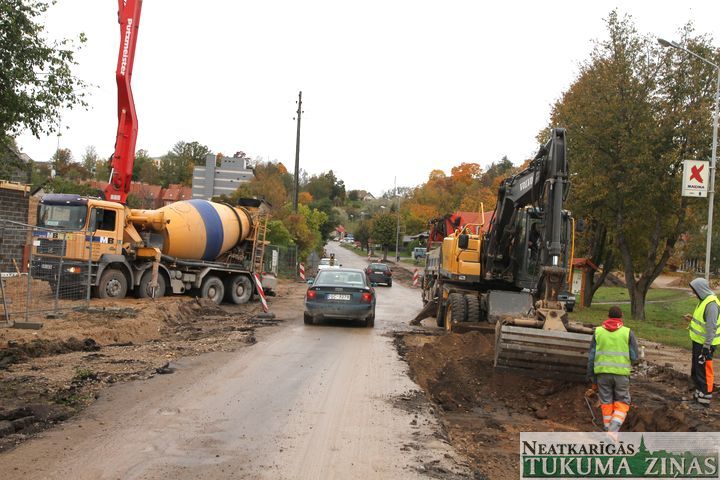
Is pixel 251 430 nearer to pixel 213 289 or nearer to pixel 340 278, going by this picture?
pixel 340 278

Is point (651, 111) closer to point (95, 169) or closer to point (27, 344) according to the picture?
point (27, 344)

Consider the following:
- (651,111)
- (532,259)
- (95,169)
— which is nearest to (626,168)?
(651,111)

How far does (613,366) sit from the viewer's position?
23.4 ft

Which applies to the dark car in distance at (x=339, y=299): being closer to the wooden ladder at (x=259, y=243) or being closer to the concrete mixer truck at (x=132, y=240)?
the concrete mixer truck at (x=132, y=240)

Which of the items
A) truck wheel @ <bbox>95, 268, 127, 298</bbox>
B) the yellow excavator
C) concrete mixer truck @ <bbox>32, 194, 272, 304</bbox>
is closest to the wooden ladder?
concrete mixer truck @ <bbox>32, 194, 272, 304</bbox>

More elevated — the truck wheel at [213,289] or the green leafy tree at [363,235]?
the green leafy tree at [363,235]

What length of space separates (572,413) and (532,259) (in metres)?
5.74

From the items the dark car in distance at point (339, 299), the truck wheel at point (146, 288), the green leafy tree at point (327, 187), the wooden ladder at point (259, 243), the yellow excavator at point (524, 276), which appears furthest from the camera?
the green leafy tree at point (327, 187)

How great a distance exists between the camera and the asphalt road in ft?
17.6

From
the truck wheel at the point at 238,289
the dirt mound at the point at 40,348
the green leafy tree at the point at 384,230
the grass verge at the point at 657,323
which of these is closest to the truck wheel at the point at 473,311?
the grass verge at the point at 657,323

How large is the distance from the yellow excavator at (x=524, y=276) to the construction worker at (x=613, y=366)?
1504mm

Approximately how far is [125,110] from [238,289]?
7.41 meters

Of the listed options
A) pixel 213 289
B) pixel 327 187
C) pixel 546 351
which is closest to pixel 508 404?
pixel 546 351

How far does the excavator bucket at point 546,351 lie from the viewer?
8.83 m
